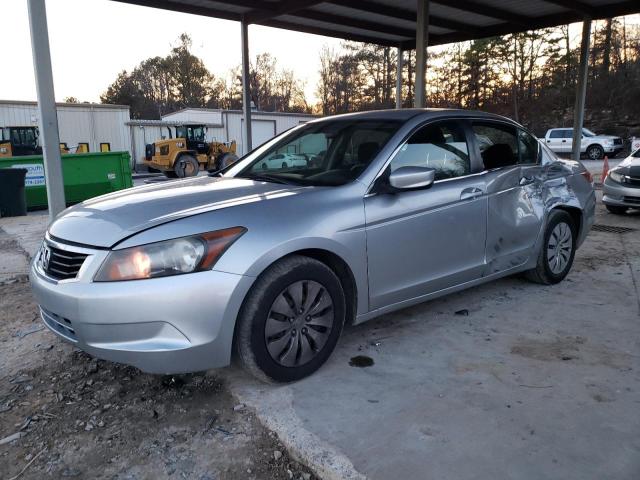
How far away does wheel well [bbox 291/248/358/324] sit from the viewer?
3028 millimetres

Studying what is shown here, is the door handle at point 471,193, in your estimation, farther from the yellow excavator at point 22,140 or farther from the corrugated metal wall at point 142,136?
the corrugated metal wall at point 142,136

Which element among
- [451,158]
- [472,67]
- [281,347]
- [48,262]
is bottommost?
[281,347]

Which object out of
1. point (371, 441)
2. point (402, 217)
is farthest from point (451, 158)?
point (371, 441)

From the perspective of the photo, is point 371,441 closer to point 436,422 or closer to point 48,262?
point 436,422

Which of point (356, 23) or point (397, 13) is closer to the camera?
point (397, 13)

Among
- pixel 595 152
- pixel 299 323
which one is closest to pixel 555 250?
pixel 299 323

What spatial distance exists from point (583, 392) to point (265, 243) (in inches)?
76.1

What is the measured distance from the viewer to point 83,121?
28.1 metres

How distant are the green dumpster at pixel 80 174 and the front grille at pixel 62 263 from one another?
9.95 m

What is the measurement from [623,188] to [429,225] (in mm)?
6732

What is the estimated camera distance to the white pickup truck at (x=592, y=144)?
83.5 ft

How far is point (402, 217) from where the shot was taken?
3.31 metres

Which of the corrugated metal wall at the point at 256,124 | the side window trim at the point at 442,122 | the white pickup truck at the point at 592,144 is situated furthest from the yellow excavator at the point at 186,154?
the side window trim at the point at 442,122

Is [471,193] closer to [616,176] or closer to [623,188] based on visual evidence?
[623,188]
